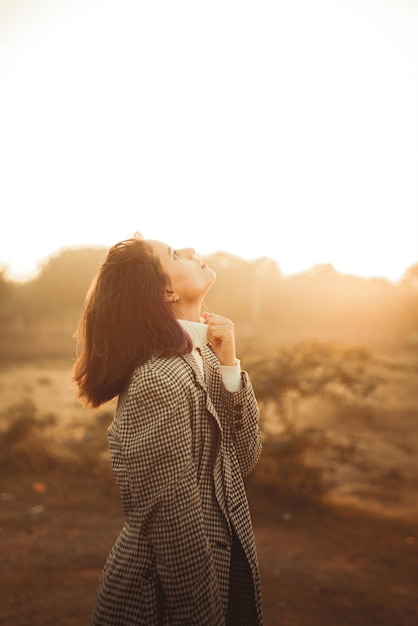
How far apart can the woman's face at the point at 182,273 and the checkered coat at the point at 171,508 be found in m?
Answer: 0.27

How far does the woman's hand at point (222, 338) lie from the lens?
5.99 feet

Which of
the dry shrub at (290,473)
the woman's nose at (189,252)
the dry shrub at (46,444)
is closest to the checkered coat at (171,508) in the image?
the woman's nose at (189,252)

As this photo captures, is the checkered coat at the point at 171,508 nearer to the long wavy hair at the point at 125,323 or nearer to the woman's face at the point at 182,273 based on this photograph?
the long wavy hair at the point at 125,323

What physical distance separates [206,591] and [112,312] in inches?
36.3

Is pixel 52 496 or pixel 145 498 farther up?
pixel 145 498

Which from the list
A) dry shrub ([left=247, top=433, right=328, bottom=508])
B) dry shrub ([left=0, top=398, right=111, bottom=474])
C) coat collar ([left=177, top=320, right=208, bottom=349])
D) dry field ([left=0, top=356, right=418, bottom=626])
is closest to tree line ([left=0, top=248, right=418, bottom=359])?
dry field ([left=0, top=356, right=418, bottom=626])

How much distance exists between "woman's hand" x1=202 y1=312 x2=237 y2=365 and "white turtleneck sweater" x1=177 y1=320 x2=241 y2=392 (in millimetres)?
19

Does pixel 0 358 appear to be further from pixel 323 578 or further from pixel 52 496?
pixel 323 578

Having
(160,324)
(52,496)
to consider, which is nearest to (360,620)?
(160,324)

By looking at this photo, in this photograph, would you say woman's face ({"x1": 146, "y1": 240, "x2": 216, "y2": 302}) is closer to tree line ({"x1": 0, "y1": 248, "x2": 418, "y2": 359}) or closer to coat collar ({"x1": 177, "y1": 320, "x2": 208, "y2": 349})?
coat collar ({"x1": 177, "y1": 320, "x2": 208, "y2": 349})

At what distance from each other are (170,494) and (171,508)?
Answer: 0.04 metres

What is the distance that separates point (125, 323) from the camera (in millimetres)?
1722

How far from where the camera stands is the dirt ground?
365 cm

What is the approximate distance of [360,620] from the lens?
3.57 m
